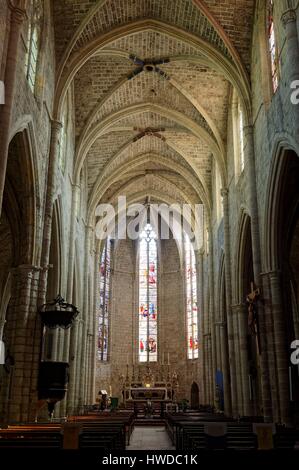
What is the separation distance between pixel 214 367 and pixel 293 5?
19021 mm

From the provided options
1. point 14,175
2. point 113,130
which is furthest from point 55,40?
point 113,130

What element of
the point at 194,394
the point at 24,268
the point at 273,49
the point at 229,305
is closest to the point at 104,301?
the point at 194,394

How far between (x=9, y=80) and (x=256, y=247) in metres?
9.08

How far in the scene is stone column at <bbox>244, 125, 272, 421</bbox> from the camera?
49.0 feet

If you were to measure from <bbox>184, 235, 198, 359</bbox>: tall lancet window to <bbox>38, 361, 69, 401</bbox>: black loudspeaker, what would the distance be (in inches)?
873

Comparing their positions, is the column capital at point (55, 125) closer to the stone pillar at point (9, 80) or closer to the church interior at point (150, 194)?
the church interior at point (150, 194)

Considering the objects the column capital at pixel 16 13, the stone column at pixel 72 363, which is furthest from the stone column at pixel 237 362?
the column capital at pixel 16 13

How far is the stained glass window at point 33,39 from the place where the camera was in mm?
14641

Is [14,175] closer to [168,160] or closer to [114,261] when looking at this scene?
[168,160]

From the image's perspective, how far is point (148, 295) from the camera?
1555 inches

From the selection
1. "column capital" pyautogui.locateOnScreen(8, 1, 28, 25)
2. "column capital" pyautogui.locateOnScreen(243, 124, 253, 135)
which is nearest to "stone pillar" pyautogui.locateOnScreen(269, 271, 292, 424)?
"column capital" pyautogui.locateOnScreen(243, 124, 253, 135)

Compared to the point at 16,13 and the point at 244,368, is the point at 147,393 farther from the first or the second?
the point at 16,13
